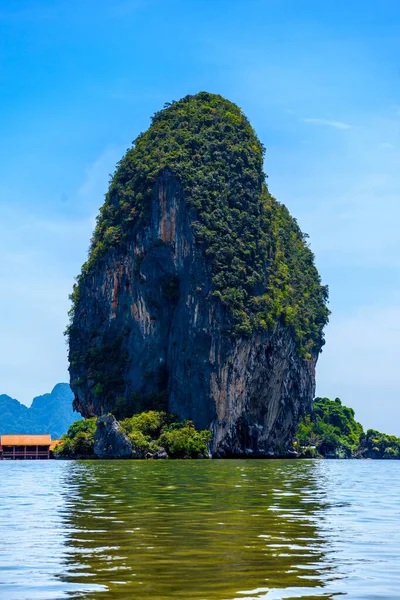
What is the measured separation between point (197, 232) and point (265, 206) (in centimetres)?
1058

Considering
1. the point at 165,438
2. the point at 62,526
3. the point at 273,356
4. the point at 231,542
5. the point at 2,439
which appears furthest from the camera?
the point at 2,439

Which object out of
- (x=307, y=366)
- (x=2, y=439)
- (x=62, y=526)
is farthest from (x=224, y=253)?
(x=62, y=526)

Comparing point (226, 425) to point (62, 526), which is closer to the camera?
point (62, 526)

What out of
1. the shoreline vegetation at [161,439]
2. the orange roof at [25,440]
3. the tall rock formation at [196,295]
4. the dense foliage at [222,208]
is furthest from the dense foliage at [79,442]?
the dense foliage at [222,208]

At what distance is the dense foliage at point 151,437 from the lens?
6525cm

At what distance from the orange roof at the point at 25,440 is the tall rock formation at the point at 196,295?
16.1 ft

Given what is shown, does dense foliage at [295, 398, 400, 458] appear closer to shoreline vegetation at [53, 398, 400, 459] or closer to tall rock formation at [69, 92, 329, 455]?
shoreline vegetation at [53, 398, 400, 459]

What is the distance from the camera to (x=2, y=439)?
85.6m

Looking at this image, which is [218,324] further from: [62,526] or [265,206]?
[62,526]

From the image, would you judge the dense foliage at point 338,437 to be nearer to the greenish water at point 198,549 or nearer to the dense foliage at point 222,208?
the dense foliage at point 222,208

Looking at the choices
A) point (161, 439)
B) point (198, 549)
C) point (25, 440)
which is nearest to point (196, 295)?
point (161, 439)

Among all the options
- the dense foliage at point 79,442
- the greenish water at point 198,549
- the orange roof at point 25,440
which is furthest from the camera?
the orange roof at point 25,440

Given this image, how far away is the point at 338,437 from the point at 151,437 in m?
43.2

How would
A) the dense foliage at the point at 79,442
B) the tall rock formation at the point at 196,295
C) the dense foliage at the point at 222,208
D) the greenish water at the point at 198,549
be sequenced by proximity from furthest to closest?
the dense foliage at the point at 222,208 → the tall rock formation at the point at 196,295 → the dense foliage at the point at 79,442 → the greenish water at the point at 198,549
